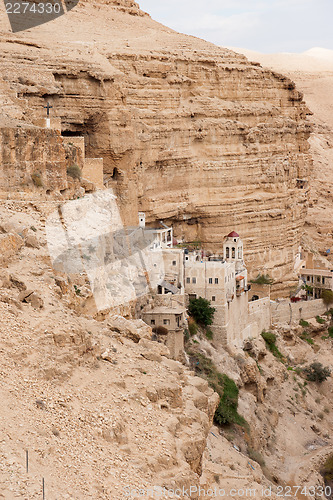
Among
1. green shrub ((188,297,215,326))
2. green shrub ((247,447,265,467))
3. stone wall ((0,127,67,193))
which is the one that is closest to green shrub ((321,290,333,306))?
green shrub ((188,297,215,326))

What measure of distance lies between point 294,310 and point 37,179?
58.3 ft

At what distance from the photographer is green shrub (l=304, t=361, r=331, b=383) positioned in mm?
33125

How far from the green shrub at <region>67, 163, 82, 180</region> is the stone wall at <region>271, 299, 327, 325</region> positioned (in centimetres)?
1397

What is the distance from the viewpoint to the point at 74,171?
24016mm

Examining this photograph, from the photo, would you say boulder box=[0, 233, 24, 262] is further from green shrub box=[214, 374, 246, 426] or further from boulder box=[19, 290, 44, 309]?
green shrub box=[214, 374, 246, 426]

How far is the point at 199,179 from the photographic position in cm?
3522

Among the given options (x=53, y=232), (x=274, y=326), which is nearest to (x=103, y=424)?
(x=53, y=232)

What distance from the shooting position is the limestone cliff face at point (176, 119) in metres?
29.2

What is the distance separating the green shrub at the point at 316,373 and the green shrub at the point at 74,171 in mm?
14165

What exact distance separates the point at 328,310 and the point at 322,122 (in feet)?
127

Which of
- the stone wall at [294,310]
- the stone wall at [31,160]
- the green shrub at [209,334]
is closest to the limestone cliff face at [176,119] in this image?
the stone wall at [294,310]

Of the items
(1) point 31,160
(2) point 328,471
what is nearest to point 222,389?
(2) point 328,471

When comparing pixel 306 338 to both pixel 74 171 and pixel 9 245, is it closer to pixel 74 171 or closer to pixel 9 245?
pixel 74 171

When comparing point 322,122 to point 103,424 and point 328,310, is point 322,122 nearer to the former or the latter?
point 328,310
